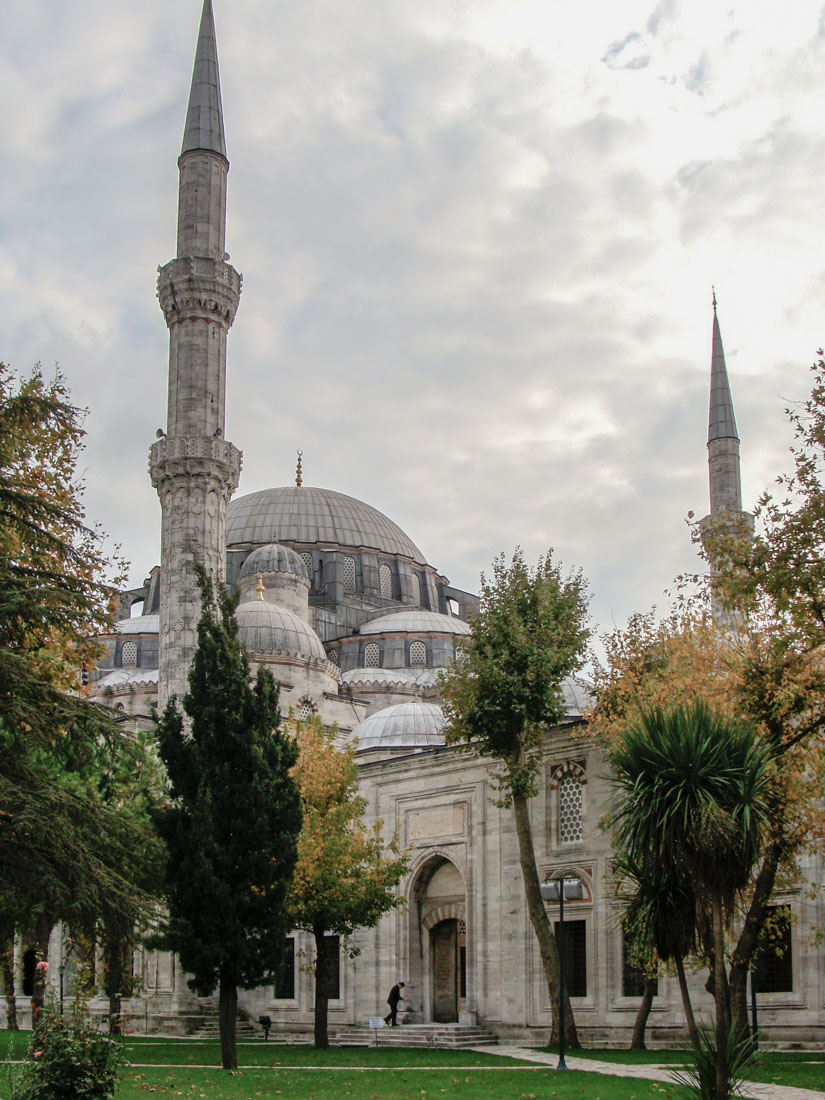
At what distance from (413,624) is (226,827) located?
33.0 m

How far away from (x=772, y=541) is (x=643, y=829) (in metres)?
5.14

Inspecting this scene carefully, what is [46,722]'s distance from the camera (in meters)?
12.1

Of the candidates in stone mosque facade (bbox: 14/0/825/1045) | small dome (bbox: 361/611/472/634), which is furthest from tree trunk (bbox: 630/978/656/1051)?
small dome (bbox: 361/611/472/634)

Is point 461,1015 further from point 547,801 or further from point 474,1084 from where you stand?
point 474,1084

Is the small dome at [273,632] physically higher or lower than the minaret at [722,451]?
lower

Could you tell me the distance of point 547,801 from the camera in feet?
86.0

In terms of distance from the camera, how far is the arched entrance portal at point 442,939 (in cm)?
2845

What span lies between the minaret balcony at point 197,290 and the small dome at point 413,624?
1767 cm

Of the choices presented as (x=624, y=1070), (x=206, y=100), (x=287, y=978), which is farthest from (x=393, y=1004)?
(x=206, y=100)

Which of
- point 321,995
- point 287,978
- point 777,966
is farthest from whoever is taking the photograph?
point 287,978

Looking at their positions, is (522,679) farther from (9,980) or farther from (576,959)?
(9,980)

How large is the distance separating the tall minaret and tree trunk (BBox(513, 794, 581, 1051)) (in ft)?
41.3

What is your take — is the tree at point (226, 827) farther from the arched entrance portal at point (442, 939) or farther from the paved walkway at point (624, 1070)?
the arched entrance portal at point (442, 939)

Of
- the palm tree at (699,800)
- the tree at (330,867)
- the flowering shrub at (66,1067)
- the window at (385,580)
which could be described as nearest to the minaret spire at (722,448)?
the tree at (330,867)
